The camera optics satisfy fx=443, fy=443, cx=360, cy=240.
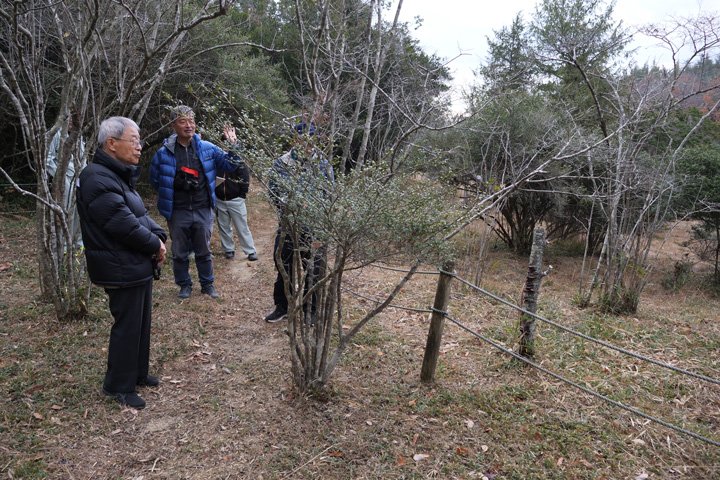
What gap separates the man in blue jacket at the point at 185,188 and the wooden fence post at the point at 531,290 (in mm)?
3010

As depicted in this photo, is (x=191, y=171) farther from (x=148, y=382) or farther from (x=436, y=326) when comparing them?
(x=436, y=326)

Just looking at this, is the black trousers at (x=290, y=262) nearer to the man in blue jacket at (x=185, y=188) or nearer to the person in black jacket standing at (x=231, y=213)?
the man in blue jacket at (x=185, y=188)

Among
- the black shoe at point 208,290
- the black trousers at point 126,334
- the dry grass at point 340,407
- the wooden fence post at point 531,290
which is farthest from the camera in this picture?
the black shoe at point 208,290

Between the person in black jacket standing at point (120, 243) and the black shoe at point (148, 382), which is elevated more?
the person in black jacket standing at point (120, 243)

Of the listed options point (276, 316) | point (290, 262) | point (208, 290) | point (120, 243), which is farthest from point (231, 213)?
point (120, 243)

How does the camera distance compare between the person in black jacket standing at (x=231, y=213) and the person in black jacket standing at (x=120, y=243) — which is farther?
the person in black jacket standing at (x=231, y=213)

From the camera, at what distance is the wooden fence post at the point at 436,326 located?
10.7 feet

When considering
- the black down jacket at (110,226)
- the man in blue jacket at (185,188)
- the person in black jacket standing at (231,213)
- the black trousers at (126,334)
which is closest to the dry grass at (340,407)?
the black trousers at (126,334)

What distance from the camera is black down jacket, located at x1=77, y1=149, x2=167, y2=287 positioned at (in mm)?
2648

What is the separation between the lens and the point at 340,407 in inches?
119

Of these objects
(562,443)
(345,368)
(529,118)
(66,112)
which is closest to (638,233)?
(529,118)

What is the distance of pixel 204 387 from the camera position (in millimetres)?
3240

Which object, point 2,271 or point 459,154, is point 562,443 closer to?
point 2,271

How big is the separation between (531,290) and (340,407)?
5.98 feet
